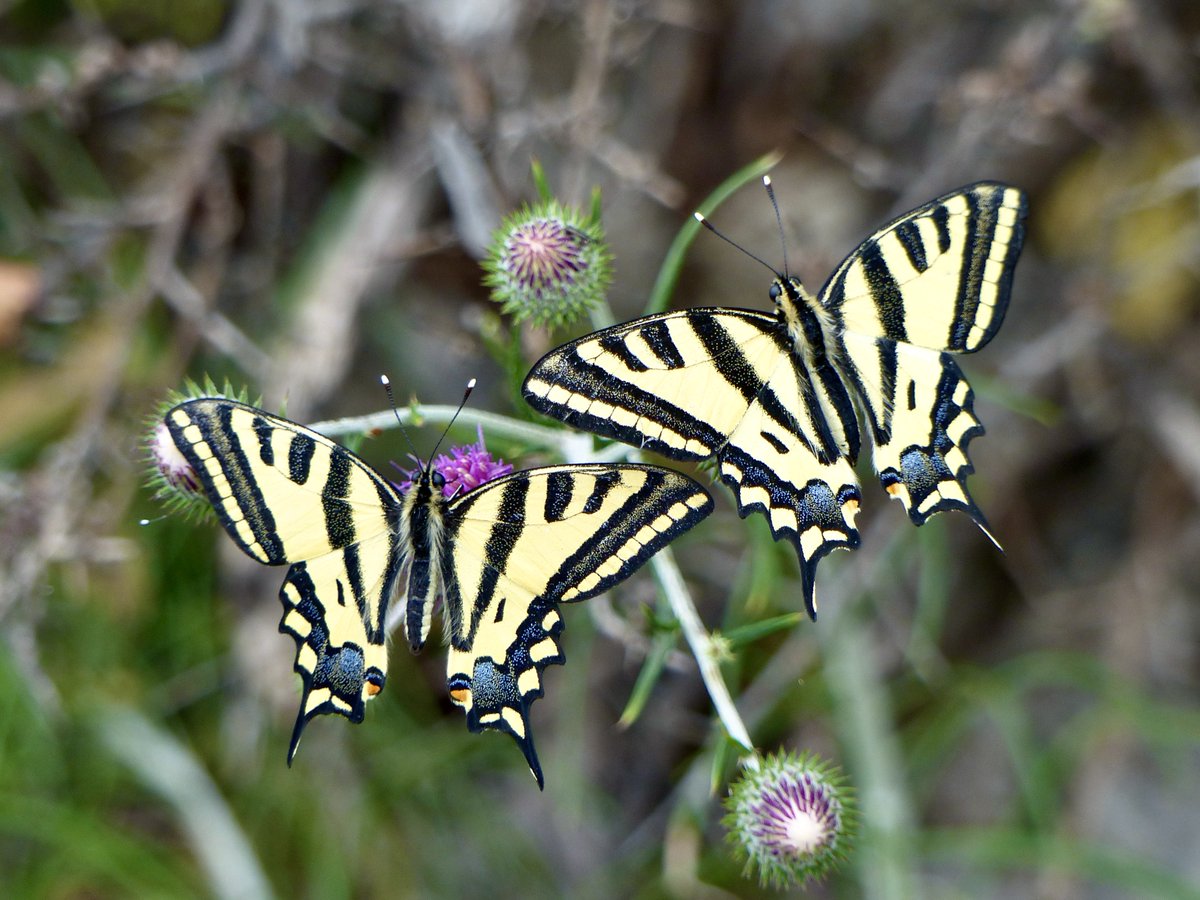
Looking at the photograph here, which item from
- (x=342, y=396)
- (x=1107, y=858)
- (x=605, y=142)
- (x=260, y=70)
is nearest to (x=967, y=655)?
(x=1107, y=858)

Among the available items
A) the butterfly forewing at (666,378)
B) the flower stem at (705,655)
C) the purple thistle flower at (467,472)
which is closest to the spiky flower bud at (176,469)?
the purple thistle flower at (467,472)

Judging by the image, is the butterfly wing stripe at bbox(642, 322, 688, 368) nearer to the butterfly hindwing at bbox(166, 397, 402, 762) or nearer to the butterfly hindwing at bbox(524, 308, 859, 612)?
the butterfly hindwing at bbox(524, 308, 859, 612)

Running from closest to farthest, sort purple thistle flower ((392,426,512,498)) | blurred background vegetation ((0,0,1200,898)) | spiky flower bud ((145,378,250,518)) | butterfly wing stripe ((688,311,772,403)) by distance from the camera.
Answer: butterfly wing stripe ((688,311,772,403)) < spiky flower bud ((145,378,250,518)) < purple thistle flower ((392,426,512,498)) < blurred background vegetation ((0,0,1200,898))

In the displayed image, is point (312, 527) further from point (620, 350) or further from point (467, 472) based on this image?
point (620, 350)

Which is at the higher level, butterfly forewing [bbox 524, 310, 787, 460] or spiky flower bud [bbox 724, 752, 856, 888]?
butterfly forewing [bbox 524, 310, 787, 460]

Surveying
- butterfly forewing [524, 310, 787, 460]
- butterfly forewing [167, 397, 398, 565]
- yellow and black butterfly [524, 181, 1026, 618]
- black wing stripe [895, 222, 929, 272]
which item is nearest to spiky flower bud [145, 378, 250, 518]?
butterfly forewing [167, 397, 398, 565]
